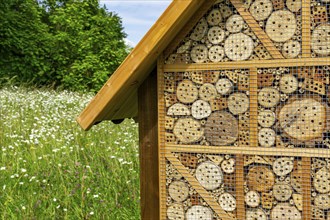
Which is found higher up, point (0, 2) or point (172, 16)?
point (0, 2)

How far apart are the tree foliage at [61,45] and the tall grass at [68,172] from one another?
1226 centimetres

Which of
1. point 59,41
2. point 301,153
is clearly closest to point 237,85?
point 301,153

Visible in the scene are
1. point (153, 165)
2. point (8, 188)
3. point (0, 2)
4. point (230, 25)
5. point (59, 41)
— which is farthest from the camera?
point (59, 41)

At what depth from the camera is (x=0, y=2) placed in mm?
17953

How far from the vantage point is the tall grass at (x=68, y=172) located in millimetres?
4336

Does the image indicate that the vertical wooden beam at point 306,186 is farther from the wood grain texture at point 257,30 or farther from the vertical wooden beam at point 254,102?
the wood grain texture at point 257,30

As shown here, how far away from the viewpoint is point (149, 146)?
8.82ft

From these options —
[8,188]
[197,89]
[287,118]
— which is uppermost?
[197,89]

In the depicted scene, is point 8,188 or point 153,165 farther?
point 8,188

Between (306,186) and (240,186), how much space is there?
0.36 metres

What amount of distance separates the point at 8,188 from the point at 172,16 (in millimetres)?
3378

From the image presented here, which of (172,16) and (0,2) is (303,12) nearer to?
(172,16)

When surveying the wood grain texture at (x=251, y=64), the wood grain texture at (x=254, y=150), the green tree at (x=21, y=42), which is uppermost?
the green tree at (x=21, y=42)

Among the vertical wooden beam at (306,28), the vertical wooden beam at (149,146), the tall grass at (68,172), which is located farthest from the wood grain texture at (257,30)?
the tall grass at (68,172)
